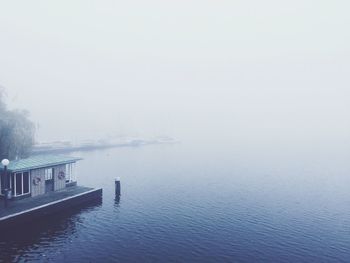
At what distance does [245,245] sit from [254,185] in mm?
31440

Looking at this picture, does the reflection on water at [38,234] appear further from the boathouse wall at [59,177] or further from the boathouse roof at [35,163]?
the boathouse roof at [35,163]

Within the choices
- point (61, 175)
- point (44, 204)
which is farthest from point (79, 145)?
point (44, 204)

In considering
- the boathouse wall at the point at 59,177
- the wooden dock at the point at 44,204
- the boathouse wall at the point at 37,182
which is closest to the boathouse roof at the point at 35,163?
the boathouse wall at the point at 37,182

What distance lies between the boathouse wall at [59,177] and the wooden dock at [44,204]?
2.60 ft

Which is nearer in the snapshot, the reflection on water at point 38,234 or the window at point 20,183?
the reflection on water at point 38,234

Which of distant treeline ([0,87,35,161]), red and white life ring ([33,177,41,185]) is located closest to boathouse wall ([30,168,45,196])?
red and white life ring ([33,177,41,185])

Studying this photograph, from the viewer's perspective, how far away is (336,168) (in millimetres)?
88562

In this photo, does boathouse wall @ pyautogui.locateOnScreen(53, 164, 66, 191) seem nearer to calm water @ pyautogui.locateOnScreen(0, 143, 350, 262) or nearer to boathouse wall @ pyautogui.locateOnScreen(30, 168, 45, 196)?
boathouse wall @ pyautogui.locateOnScreen(30, 168, 45, 196)

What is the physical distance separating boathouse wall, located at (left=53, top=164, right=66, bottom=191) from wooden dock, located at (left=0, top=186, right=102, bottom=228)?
793 mm

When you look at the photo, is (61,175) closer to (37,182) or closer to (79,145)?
→ (37,182)

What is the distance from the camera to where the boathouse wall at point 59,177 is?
1681 inches

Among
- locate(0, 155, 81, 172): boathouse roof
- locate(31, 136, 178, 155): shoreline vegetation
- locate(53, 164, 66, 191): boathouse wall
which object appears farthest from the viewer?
locate(31, 136, 178, 155): shoreline vegetation

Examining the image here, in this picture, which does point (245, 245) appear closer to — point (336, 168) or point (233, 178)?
point (233, 178)

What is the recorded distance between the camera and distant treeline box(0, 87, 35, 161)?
41.4m
